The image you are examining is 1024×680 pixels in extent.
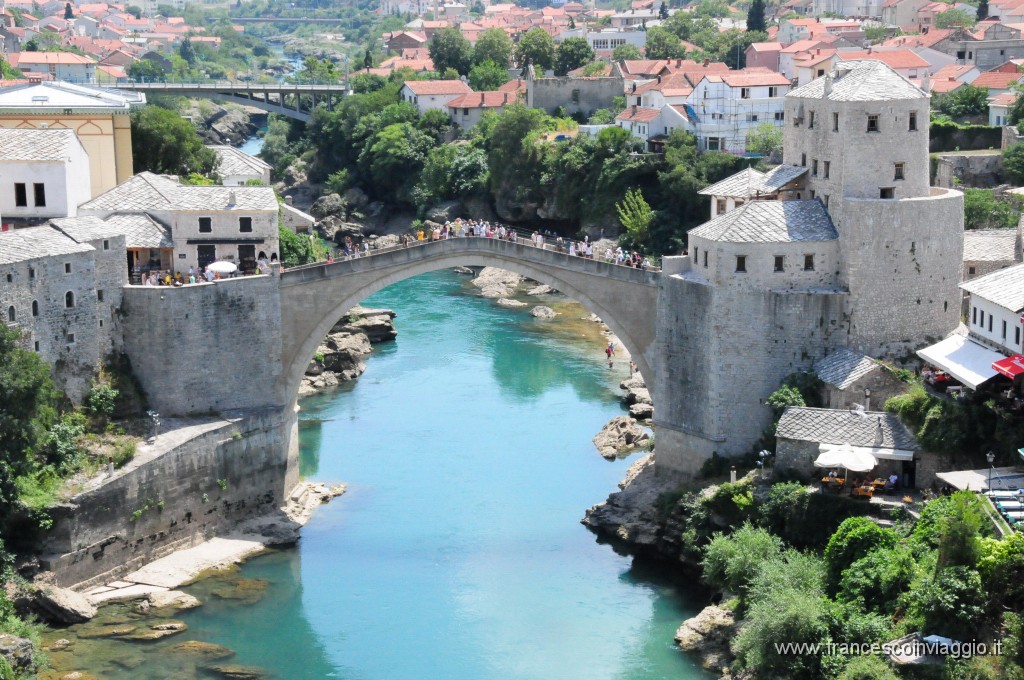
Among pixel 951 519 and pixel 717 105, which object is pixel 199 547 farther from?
pixel 717 105

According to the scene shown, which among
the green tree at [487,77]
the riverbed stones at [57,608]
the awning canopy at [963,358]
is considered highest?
the green tree at [487,77]

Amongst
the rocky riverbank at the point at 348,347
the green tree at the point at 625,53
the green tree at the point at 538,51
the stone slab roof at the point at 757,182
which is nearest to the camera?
the stone slab roof at the point at 757,182

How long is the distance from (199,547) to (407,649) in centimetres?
806

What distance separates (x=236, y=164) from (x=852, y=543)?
40700mm

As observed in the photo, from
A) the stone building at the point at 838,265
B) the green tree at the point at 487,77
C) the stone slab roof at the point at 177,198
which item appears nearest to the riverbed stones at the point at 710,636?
the stone building at the point at 838,265

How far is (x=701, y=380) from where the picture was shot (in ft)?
150

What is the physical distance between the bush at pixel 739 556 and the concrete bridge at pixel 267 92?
69260mm

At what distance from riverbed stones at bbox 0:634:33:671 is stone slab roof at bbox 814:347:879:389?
21165 millimetres

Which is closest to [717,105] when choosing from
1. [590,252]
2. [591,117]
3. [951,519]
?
[591,117]

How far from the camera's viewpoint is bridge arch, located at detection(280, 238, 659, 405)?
47875 millimetres

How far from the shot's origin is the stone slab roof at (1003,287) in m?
40.2

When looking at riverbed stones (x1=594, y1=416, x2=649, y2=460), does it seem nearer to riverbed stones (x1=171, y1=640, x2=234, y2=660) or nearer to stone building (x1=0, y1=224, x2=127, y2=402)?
stone building (x1=0, y1=224, x2=127, y2=402)

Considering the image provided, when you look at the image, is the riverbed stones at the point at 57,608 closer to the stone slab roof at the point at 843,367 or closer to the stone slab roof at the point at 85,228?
the stone slab roof at the point at 85,228

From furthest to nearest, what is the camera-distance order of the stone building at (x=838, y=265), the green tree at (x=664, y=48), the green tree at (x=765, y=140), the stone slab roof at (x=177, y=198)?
1. the green tree at (x=664, y=48)
2. the green tree at (x=765, y=140)
3. the stone slab roof at (x=177, y=198)
4. the stone building at (x=838, y=265)
